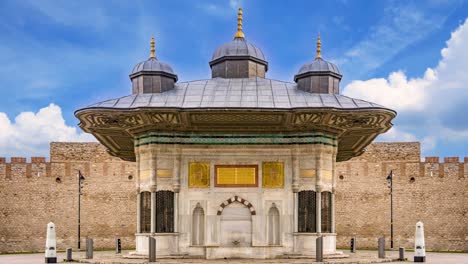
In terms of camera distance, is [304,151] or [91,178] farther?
[91,178]

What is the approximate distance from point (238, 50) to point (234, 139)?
4543 millimetres

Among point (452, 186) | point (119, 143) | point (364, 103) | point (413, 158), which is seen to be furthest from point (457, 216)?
point (119, 143)

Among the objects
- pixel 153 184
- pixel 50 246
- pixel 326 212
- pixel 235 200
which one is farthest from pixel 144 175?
pixel 326 212

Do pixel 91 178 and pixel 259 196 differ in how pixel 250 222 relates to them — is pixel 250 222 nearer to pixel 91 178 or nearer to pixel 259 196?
pixel 259 196

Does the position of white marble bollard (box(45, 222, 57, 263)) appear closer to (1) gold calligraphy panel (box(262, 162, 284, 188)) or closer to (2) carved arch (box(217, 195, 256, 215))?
(2) carved arch (box(217, 195, 256, 215))

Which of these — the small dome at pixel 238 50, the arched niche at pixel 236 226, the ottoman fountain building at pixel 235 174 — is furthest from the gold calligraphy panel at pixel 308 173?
the small dome at pixel 238 50

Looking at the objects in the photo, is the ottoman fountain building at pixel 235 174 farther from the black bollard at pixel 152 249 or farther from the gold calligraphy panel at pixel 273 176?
the black bollard at pixel 152 249

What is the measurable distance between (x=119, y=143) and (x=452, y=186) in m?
21.4

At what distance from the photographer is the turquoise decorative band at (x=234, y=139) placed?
22781mm

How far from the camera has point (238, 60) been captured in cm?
2561

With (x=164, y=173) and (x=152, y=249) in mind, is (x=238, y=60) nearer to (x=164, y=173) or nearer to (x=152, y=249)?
(x=164, y=173)

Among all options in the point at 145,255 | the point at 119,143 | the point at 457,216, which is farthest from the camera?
the point at 457,216

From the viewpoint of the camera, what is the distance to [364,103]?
2270cm

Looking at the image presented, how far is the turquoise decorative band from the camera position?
897 inches
